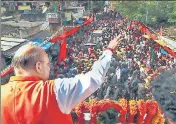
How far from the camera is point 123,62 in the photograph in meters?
4.11

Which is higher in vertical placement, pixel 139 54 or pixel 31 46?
pixel 31 46

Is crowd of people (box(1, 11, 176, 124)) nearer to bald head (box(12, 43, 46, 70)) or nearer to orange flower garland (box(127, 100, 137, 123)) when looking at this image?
orange flower garland (box(127, 100, 137, 123))

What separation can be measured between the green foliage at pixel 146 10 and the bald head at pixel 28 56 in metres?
3.44

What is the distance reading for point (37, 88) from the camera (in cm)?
63

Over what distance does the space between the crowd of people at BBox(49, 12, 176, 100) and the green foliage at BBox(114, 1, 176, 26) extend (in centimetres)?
22

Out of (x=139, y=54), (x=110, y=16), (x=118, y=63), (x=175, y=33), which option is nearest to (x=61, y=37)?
(x=139, y=54)

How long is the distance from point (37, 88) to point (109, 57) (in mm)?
149

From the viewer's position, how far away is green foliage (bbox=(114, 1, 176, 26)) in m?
4.52

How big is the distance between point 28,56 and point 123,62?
3.53 metres

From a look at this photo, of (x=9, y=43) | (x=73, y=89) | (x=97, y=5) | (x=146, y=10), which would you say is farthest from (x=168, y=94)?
(x=97, y=5)

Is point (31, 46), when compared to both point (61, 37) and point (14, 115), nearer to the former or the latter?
point (14, 115)

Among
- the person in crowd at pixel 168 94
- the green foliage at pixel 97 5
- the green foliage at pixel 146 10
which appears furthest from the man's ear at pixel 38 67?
the green foliage at pixel 97 5

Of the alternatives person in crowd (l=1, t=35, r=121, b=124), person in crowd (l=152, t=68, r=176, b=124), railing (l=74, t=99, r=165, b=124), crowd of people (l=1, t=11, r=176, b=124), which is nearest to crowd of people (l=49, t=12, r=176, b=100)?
crowd of people (l=1, t=11, r=176, b=124)

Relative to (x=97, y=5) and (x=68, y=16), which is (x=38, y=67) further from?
(x=97, y=5)
